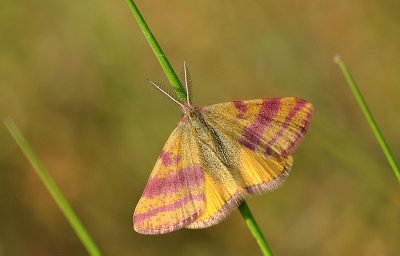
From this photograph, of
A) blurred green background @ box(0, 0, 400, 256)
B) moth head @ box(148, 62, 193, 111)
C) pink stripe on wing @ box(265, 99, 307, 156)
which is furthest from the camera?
blurred green background @ box(0, 0, 400, 256)

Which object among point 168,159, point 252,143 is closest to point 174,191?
point 168,159

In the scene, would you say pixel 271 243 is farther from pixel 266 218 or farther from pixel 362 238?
pixel 362 238

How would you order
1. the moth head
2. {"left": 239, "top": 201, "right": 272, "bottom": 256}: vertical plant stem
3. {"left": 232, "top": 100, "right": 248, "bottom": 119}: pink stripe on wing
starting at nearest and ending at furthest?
{"left": 239, "top": 201, "right": 272, "bottom": 256}: vertical plant stem → the moth head → {"left": 232, "top": 100, "right": 248, "bottom": 119}: pink stripe on wing

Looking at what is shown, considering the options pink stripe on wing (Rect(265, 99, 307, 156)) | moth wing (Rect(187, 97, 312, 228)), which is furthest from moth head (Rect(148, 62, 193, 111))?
pink stripe on wing (Rect(265, 99, 307, 156))

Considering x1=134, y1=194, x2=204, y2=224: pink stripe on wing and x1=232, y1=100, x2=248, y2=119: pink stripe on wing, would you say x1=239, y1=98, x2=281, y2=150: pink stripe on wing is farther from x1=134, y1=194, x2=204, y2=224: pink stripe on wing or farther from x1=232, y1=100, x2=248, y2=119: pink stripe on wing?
x1=134, y1=194, x2=204, y2=224: pink stripe on wing

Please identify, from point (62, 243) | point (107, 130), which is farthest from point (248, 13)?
point (62, 243)

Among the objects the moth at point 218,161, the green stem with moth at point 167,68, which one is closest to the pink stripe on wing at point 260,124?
the moth at point 218,161
